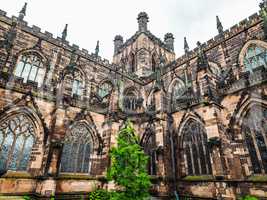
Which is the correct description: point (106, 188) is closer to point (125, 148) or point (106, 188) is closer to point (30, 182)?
point (30, 182)

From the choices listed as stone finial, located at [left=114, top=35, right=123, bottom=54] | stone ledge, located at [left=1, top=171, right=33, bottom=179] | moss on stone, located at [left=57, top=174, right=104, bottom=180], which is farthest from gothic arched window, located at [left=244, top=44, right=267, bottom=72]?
stone finial, located at [left=114, top=35, right=123, bottom=54]

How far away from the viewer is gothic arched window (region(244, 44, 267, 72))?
13.9 m

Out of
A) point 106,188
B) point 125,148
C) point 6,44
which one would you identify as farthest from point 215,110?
point 6,44

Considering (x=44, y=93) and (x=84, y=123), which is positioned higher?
(x=44, y=93)

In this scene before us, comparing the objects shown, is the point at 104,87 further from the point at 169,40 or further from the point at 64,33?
the point at 169,40

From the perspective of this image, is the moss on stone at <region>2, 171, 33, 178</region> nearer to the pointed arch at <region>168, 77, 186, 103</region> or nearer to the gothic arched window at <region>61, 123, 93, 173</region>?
the gothic arched window at <region>61, 123, 93, 173</region>

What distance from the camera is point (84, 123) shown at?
14148 millimetres

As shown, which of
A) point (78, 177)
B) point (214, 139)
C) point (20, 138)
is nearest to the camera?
point (214, 139)

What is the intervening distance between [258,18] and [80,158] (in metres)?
17.6

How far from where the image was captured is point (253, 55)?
47.9 ft

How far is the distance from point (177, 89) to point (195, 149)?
826cm

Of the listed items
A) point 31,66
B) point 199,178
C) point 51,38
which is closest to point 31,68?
point 31,66

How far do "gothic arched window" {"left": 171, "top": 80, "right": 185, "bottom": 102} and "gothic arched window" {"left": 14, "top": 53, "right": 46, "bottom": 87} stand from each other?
12572 millimetres

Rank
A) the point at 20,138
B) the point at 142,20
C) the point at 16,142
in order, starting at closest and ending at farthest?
the point at 16,142
the point at 20,138
the point at 142,20
